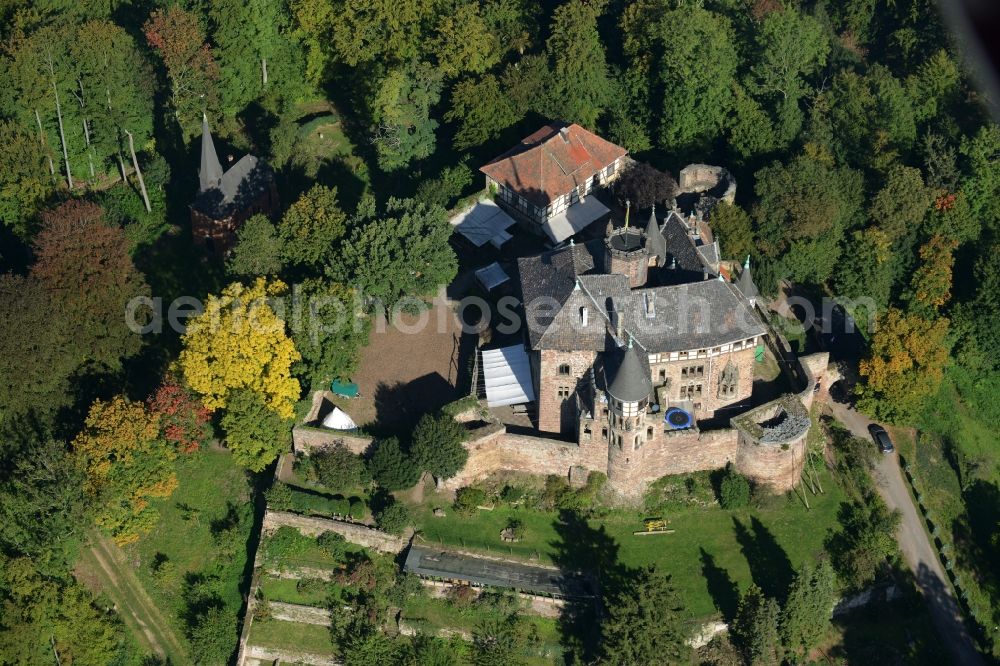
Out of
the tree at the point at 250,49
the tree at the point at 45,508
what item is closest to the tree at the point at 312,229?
the tree at the point at 45,508

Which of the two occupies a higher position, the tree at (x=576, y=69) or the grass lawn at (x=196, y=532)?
the tree at (x=576, y=69)

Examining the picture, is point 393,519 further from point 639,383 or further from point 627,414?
point 639,383

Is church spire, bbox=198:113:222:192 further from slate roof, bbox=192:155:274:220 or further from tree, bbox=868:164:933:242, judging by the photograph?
tree, bbox=868:164:933:242

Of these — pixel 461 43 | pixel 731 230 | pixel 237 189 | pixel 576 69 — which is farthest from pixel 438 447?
pixel 576 69

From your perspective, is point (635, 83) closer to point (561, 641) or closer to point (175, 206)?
point (175, 206)

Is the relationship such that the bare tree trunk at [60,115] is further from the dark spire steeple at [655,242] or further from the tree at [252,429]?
the dark spire steeple at [655,242]

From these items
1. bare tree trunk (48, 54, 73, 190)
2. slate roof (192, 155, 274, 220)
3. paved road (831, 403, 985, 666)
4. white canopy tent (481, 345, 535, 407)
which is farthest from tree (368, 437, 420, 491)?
bare tree trunk (48, 54, 73, 190)

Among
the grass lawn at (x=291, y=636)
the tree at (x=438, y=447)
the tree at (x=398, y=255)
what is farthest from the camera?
the tree at (x=398, y=255)
